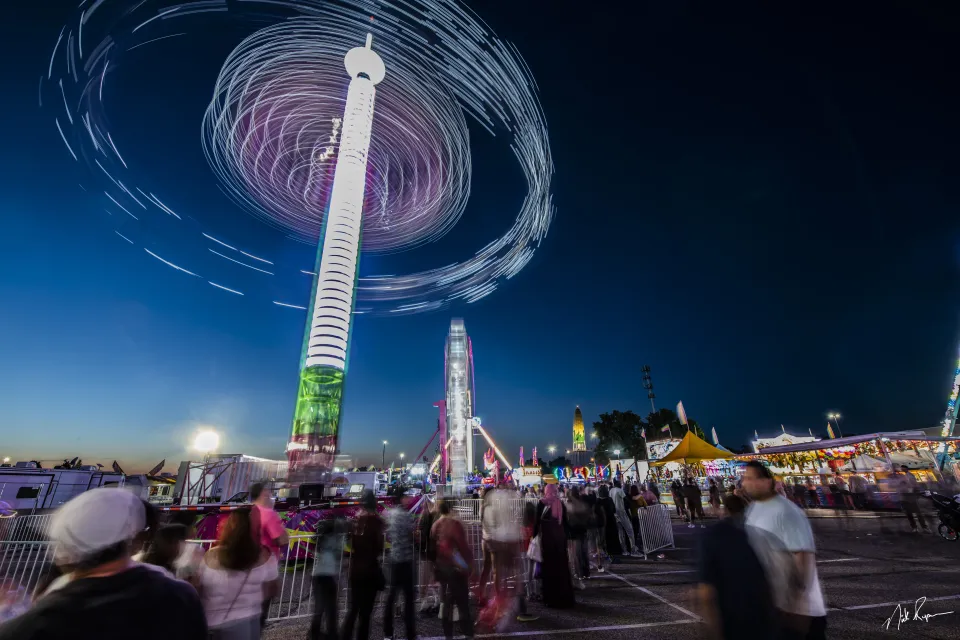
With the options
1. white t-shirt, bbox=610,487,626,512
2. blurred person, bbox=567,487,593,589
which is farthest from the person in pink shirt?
white t-shirt, bbox=610,487,626,512

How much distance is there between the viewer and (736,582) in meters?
3.33

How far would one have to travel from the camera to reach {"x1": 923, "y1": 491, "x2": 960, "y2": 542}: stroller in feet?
43.5

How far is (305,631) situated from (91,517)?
6876mm

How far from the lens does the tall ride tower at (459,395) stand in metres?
71.2

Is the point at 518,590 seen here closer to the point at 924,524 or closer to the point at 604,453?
the point at 924,524

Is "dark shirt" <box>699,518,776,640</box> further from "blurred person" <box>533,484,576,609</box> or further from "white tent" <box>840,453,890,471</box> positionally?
"white tent" <box>840,453,890,471</box>

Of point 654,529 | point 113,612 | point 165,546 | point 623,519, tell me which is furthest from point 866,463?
point 113,612

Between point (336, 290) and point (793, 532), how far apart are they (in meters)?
40.0

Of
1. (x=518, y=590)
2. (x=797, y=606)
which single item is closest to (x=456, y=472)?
(x=518, y=590)

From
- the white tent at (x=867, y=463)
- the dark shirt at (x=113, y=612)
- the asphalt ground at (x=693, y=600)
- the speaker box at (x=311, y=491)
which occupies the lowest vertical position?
the asphalt ground at (x=693, y=600)

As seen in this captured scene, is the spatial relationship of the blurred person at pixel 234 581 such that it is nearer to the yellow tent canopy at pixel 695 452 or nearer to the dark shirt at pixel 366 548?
the dark shirt at pixel 366 548

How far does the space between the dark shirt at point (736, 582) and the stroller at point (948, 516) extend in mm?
16424

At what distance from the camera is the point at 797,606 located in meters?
3.68
